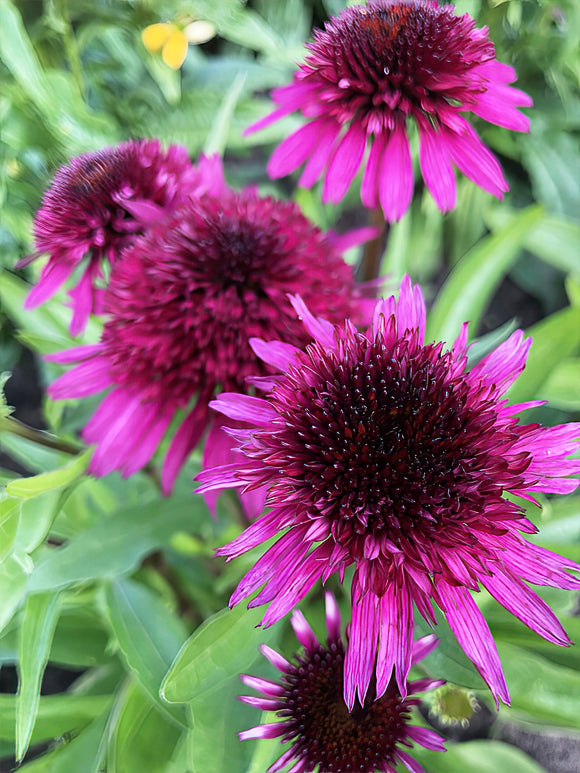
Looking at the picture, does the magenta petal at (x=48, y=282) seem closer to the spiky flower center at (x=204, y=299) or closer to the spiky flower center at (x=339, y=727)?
Result: the spiky flower center at (x=204, y=299)

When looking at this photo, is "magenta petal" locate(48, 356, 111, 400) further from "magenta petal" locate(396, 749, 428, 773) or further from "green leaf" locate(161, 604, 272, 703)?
"magenta petal" locate(396, 749, 428, 773)

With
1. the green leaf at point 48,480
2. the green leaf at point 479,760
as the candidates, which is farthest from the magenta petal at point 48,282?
the green leaf at point 479,760

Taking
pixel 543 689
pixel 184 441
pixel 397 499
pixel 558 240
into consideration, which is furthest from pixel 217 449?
pixel 558 240

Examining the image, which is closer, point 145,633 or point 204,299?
point 204,299

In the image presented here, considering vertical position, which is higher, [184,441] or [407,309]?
[407,309]

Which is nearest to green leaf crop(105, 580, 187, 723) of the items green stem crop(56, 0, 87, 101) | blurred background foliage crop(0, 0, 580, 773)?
blurred background foliage crop(0, 0, 580, 773)

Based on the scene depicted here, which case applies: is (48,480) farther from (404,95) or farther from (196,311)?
(404,95)

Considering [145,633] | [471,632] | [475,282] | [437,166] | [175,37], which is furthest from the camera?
[175,37]

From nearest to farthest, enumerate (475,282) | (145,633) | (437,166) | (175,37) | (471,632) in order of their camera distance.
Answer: (471,632) → (437,166) → (145,633) → (475,282) → (175,37)

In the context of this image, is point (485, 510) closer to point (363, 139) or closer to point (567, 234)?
point (363, 139)
